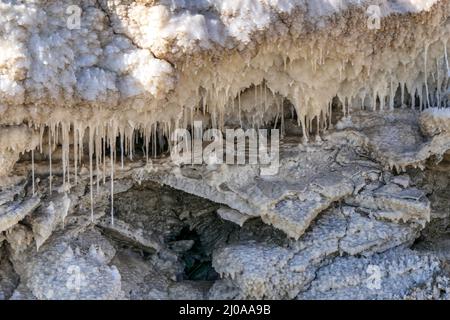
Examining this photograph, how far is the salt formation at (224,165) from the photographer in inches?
181

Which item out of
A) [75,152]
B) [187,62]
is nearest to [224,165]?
[187,62]

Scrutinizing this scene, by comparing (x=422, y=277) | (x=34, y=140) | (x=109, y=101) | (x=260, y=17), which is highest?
(x=260, y=17)

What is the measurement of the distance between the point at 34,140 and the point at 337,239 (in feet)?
8.87

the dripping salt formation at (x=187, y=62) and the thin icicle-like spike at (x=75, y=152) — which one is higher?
the dripping salt formation at (x=187, y=62)

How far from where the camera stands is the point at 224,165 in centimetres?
551

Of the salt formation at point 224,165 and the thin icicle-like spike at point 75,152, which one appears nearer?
the salt formation at point 224,165

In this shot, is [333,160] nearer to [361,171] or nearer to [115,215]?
[361,171]

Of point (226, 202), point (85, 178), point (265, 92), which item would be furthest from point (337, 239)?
point (85, 178)

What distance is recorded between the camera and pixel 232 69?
4949 millimetres

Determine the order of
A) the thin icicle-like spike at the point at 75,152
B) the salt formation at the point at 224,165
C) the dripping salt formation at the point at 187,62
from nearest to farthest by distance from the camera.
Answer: the dripping salt formation at the point at 187,62 → the salt formation at the point at 224,165 → the thin icicle-like spike at the point at 75,152

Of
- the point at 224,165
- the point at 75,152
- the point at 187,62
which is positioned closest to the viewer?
the point at 187,62

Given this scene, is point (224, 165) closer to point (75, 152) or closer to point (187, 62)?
point (187, 62)

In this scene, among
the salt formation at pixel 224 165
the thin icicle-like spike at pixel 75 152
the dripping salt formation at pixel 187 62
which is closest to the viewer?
the dripping salt formation at pixel 187 62

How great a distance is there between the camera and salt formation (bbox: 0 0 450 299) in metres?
4.59
